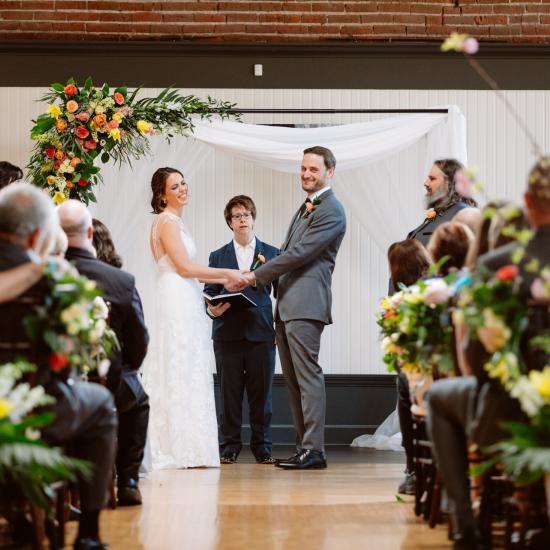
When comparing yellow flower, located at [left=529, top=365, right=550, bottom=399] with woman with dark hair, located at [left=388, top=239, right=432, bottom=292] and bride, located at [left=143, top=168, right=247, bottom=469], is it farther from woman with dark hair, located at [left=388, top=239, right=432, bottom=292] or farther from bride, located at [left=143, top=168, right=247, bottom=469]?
bride, located at [left=143, top=168, right=247, bottom=469]

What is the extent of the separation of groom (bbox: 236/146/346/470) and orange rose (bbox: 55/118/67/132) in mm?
1540

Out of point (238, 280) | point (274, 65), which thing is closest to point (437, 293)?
point (238, 280)

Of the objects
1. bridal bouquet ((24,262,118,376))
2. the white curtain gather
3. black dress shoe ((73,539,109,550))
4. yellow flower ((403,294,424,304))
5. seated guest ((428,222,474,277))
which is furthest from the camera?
the white curtain gather

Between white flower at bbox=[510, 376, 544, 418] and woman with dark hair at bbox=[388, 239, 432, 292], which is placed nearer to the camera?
white flower at bbox=[510, 376, 544, 418]

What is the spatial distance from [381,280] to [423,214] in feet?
2.37

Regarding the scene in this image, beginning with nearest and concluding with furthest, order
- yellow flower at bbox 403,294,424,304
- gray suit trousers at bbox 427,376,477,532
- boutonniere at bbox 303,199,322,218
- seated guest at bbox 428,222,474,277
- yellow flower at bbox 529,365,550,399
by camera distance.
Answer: yellow flower at bbox 529,365,550,399, gray suit trousers at bbox 427,376,477,532, yellow flower at bbox 403,294,424,304, seated guest at bbox 428,222,474,277, boutonniere at bbox 303,199,322,218

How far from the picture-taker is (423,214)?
8.66 meters

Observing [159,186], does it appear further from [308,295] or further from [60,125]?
[308,295]

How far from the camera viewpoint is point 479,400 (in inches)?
130

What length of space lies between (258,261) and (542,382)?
16.1ft

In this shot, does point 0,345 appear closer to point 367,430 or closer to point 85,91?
point 85,91

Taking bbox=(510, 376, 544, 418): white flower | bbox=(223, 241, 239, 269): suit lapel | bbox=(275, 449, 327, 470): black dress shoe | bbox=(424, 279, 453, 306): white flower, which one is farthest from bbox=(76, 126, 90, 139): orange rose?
bbox=(510, 376, 544, 418): white flower

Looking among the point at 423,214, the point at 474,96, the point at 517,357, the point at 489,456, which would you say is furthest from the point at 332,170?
the point at 517,357

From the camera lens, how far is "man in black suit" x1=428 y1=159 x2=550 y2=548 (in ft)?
10.3
